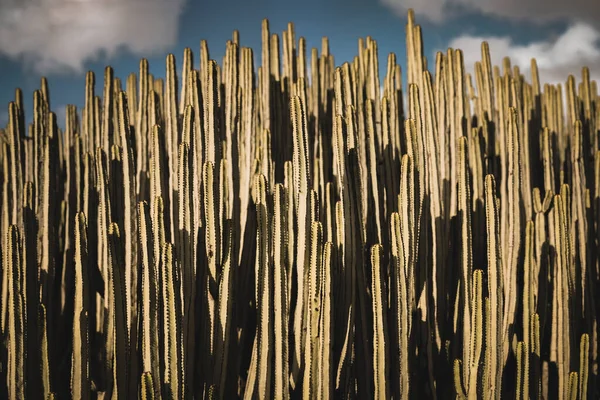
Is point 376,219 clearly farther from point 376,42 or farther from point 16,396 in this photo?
point 16,396

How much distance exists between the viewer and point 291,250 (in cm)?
141

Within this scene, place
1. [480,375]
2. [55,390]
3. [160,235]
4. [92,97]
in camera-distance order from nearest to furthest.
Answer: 1. [160,235]
2. [480,375]
3. [55,390]
4. [92,97]

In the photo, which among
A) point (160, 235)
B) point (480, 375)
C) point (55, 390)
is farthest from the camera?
point (55, 390)

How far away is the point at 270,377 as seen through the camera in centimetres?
124

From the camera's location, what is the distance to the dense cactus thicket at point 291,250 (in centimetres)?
125

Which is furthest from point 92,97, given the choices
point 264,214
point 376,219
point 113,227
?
point 376,219

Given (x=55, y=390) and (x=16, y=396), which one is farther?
(x=55, y=390)

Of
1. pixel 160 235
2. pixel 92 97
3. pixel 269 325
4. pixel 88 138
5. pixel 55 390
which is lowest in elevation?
pixel 55 390

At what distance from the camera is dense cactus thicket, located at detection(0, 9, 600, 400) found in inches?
49.2

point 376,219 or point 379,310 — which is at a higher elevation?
point 376,219

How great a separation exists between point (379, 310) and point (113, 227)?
822 millimetres

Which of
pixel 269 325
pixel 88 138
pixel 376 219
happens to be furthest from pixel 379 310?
pixel 88 138

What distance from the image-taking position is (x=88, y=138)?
2105 mm

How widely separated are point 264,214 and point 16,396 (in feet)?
3.13
